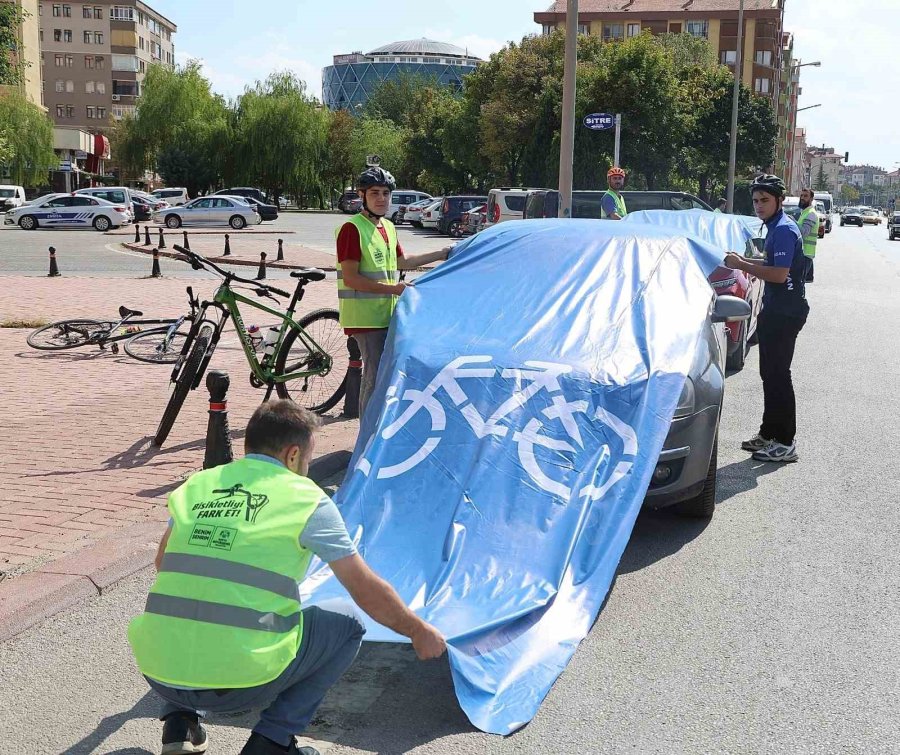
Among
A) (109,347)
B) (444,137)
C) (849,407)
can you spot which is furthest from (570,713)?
(444,137)

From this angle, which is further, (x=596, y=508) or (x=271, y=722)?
(x=596, y=508)

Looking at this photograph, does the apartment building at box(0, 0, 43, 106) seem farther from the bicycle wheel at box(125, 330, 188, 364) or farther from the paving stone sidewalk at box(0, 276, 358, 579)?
the paving stone sidewalk at box(0, 276, 358, 579)

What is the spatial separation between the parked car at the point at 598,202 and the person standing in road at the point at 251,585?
15.9 meters

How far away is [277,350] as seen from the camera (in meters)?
8.24

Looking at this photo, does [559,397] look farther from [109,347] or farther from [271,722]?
[109,347]

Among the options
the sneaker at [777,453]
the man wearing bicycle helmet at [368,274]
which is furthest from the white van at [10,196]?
the sneaker at [777,453]

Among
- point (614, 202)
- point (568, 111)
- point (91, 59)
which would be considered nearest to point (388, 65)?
point (91, 59)

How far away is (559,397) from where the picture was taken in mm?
5191

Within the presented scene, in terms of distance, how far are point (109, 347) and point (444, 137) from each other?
51.6 metres

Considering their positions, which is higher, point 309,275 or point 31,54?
point 31,54

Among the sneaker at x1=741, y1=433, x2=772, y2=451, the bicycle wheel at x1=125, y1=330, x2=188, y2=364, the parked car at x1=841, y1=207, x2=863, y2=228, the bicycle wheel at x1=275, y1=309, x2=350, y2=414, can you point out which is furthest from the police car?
the parked car at x1=841, y1=207, x2=863, y2=228

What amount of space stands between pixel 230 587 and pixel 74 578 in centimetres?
243

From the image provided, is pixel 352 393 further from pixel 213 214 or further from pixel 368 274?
pixel 213 214

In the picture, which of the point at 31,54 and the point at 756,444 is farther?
the point at 31,54
